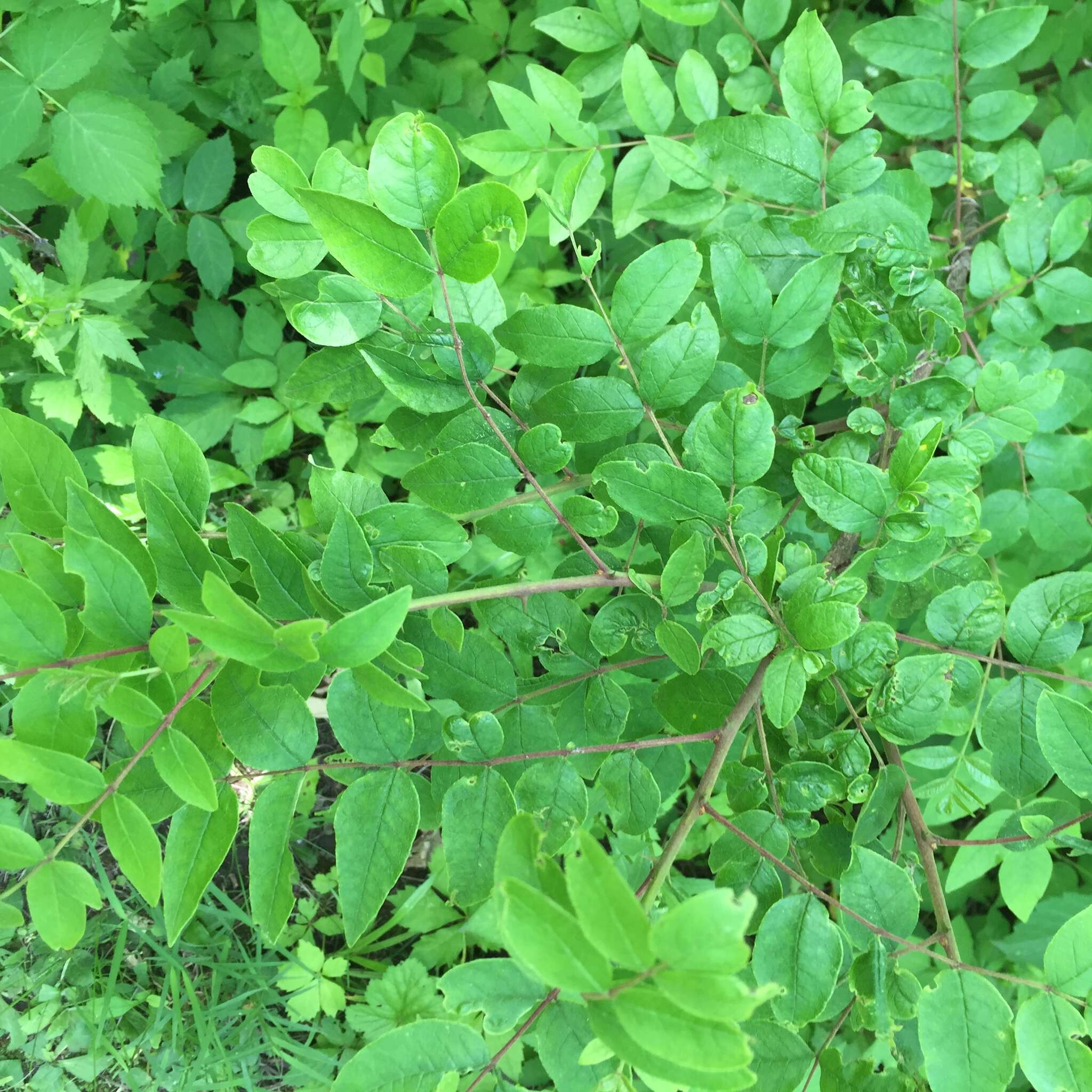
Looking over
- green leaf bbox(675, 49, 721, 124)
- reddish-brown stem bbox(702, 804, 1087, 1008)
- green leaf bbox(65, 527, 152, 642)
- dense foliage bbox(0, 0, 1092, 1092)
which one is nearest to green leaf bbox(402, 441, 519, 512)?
dense foliage bbox(0, 0, 1092, 1092)

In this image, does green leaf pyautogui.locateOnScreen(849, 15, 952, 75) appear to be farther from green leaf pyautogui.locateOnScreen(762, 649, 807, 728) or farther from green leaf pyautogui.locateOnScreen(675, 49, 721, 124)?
green leaf pyautogui.locateOnScreen(762, 649, 807, 728)

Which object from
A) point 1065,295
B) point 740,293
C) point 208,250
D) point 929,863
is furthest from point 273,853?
point 208,250

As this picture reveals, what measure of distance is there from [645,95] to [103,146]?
48.1 inches

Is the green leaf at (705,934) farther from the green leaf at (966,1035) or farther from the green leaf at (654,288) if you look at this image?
the green leaf at (654,288)

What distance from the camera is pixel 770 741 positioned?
3.52 ft

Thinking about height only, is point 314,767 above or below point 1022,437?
above

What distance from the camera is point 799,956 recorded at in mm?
869

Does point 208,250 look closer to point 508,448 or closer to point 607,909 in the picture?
point 508,448

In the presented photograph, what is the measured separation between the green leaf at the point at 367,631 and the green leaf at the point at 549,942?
0.74 feet

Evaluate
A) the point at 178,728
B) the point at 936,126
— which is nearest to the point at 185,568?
Result: the point at 178,728

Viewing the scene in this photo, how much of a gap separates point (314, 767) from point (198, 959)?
67.7 inches

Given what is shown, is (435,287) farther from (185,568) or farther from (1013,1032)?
(1013,1032)

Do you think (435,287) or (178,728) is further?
(435,287)

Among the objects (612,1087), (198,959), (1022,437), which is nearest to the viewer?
(612,1087)
